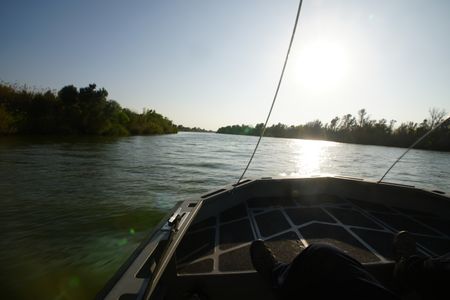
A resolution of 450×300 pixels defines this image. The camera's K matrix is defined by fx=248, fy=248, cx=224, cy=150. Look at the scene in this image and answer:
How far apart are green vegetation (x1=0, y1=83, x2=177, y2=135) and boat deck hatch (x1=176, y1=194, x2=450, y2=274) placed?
85.3 ft

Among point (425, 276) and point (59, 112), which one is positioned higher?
point (59, 112)

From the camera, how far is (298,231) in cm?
274

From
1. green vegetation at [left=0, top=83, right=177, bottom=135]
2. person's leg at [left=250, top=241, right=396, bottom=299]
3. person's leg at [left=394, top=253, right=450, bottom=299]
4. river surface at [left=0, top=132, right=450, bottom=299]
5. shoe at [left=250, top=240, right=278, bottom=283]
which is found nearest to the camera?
person's leg at [left=250, top=241, right=396, bottom=299]

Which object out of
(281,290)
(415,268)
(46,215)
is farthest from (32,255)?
(415,268)

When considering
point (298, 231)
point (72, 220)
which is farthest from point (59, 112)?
point (298, 231)

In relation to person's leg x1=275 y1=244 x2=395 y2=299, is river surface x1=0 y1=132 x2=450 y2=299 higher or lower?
lower

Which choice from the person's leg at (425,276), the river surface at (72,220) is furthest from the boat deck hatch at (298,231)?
the river surface at (72,220)

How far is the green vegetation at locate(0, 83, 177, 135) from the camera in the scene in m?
24.7

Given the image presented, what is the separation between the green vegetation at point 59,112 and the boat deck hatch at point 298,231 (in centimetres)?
2601

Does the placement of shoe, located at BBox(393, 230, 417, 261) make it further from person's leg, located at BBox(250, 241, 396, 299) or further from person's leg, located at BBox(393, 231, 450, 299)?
person's leg, located at BBox(250, 241, 396, 299)

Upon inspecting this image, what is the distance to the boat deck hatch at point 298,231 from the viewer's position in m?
2.15

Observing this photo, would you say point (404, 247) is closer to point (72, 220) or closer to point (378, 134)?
point (72, 220)

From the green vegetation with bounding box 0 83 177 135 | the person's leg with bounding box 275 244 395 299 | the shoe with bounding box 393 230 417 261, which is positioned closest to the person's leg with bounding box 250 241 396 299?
the person's leg with bounding box 275 244 395 299

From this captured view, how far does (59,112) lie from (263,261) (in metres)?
34.0
